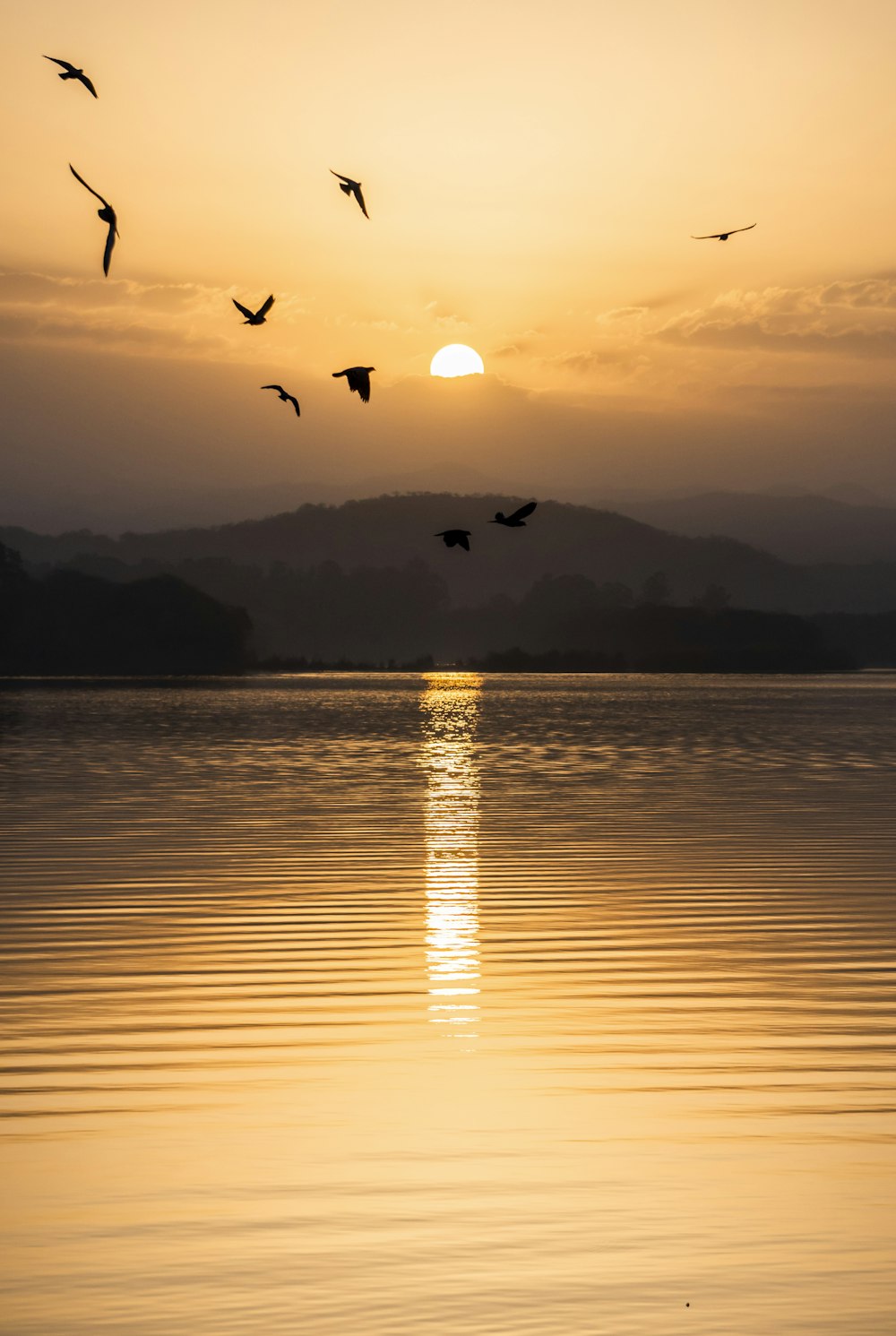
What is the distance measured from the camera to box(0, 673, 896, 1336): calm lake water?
310 inches

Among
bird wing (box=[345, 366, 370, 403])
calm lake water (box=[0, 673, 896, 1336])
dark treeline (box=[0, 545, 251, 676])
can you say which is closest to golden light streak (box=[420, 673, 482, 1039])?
calm lake water (box=[0, 673, 896, 1336])

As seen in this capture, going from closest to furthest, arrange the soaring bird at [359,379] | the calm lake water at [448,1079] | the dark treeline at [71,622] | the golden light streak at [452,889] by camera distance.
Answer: the calm lake water at [448,1079] < the golden light streak at [452,889] < the soaring bird at [359,379] < the dark treeline at [71,622]

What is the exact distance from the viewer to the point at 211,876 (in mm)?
21922

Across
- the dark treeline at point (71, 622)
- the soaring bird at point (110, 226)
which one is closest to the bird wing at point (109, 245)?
the soaring bird at point (110, 226)

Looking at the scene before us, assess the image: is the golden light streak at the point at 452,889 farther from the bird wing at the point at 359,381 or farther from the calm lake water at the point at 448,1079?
the bird wing at the point at 359,381

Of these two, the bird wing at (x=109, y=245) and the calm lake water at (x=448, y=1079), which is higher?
the bird wing at (x=109, y=245)

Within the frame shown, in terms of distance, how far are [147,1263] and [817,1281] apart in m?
2.90

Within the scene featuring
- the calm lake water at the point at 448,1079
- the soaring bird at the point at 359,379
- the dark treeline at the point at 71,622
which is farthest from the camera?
the dark treeline at the point at 71,622

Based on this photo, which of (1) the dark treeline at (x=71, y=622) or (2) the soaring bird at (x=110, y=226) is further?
(1) the dark treeline at (x=71, y=622)

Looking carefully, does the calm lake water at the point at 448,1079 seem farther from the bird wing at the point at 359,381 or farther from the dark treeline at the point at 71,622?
the dark treeline at the point at 71,622

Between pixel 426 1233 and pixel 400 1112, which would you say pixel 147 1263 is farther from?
pixel 400 1112

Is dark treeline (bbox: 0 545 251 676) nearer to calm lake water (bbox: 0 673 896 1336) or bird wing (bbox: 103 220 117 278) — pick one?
calm lake water (bbox: 0 673 896 1336)

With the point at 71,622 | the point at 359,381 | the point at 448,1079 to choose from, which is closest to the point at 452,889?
the point at 359,381

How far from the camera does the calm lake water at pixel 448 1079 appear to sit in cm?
787
